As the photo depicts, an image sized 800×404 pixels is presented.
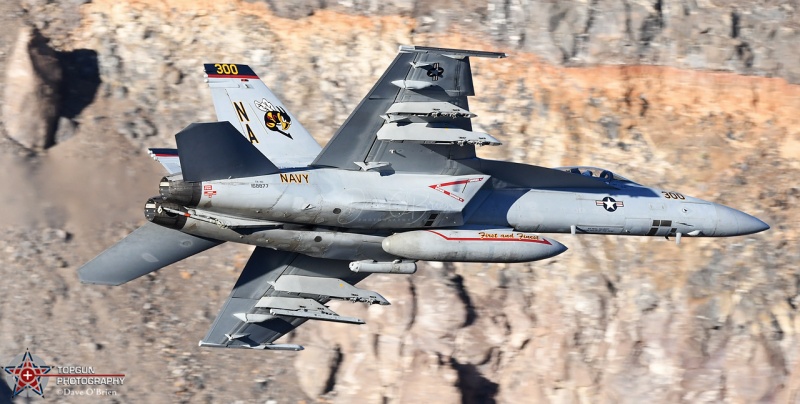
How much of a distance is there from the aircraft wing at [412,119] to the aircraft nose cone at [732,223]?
20.6 ft

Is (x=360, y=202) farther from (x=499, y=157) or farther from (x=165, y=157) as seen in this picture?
(x=499, y=157)

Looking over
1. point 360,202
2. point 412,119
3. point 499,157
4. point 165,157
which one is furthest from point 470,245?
point 499,157

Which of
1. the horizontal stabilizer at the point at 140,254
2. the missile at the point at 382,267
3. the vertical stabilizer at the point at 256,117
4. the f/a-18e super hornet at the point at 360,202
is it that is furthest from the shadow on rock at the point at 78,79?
the missile at the point at 382,267

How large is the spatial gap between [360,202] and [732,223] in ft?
28.7

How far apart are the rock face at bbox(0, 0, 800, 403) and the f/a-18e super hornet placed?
5356 mm

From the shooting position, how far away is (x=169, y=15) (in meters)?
32.2

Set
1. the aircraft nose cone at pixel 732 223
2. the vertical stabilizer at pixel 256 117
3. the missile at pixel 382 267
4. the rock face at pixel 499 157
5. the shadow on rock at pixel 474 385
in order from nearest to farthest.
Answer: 1. the missile at pixel 382 267
2. the vertical stabilizer at pixel 256 117
3. the aircraft nose cone at pixel 732 223
4. the rock face at pixel 499 157
5. the shadow on rock at pixel 474 385

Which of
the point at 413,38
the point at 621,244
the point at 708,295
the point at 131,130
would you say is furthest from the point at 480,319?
the point at 131,130

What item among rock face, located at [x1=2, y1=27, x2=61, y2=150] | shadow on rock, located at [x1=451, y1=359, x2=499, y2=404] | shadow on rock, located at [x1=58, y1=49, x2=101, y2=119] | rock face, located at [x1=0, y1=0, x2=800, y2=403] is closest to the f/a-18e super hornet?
rock face, located at [x1=0, y1=0, x2=800, y2=403]

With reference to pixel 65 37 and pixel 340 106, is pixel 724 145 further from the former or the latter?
pixel 65 37

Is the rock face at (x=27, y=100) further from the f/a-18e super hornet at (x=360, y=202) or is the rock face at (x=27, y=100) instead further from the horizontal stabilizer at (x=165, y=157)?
the horizontal stabilizer at (x=165, y=157)

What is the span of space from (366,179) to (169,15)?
14.8 m

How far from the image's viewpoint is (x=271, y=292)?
2288cm

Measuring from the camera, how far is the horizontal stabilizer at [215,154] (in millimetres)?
17844
